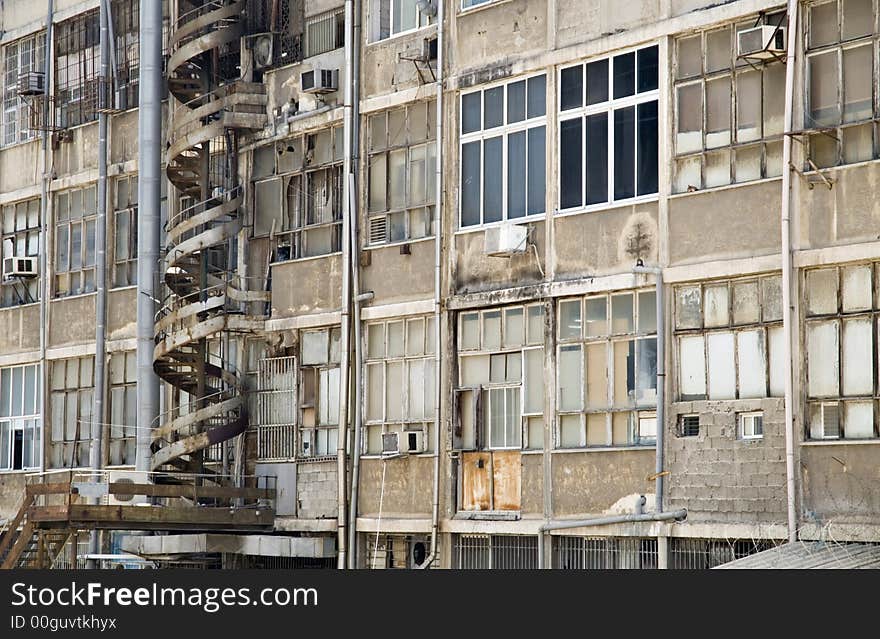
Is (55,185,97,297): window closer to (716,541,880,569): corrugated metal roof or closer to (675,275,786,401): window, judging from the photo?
(675,275,786,401): window

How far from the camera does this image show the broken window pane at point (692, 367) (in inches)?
882

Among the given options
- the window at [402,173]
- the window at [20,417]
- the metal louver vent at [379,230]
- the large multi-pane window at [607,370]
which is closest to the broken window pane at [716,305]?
the large multi-pane window at [607,370]

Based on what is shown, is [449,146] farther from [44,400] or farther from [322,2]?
[44,400]

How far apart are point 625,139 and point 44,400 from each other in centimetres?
1414

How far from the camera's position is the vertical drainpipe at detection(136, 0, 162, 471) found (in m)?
30.0

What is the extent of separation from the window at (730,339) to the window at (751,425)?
0.77ft

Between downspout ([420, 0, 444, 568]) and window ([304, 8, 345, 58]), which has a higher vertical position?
window ([304, 8, 345, 58])

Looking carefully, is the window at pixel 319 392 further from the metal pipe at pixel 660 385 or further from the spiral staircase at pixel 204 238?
the metal pipe at pixel 660 385

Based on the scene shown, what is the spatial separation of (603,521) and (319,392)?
249 inches

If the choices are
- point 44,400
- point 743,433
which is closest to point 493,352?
point 743,433

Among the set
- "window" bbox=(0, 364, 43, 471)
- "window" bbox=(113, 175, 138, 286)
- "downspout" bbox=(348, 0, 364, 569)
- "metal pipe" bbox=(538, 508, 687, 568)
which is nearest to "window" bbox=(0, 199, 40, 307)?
"window" bbox=(0, 364, 43, 471)

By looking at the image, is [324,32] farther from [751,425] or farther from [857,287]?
[857,287]

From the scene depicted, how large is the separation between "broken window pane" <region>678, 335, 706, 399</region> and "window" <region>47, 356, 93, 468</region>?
13.2 m

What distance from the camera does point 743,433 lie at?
2181 cm
